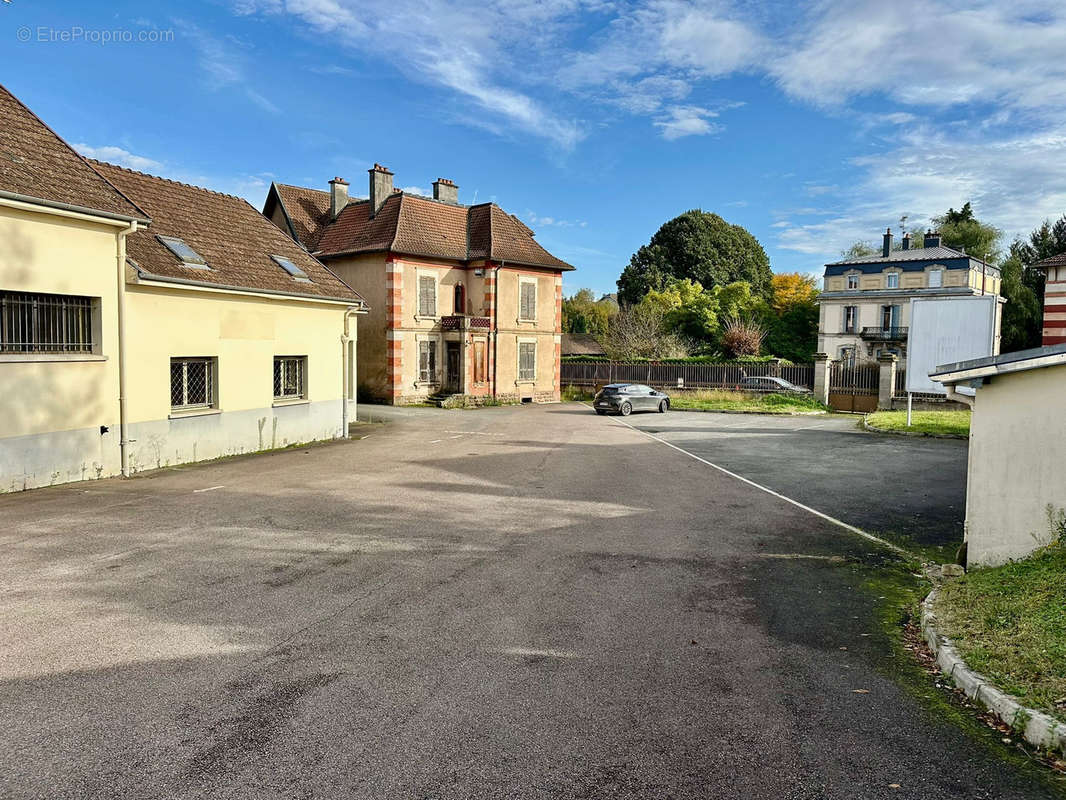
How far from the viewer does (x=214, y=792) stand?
3.72 metres

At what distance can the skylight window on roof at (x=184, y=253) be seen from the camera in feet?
51.1

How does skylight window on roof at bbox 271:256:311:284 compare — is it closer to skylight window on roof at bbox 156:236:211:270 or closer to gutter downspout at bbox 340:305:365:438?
gutter downspout at bbox 340:305:365:438

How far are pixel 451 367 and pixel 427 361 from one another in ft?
4.41

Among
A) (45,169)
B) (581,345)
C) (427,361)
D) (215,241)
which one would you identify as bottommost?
(427,361)

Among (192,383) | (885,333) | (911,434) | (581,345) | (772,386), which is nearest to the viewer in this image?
(192,383)

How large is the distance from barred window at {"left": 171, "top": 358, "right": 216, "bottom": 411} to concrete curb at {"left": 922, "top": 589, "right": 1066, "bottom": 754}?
14062 millimetres

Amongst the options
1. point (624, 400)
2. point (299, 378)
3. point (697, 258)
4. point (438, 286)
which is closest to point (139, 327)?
point (299, 378)

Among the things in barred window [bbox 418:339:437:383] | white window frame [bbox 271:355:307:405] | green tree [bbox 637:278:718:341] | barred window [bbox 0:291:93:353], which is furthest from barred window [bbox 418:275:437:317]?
green tree [bbox 637:278:718:341]

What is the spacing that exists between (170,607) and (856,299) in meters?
54.7

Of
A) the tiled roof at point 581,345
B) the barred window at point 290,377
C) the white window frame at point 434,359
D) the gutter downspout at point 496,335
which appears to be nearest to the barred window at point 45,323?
the barred window at point 290,377

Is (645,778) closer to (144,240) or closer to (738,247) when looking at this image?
(144,240)

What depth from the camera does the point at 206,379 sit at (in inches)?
616

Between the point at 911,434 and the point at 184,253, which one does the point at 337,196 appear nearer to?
the point at 184,253

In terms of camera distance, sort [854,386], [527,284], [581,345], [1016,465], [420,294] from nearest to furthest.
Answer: [1016,465]
[420,294]
[854,386]
[527,284]
[581,345]
